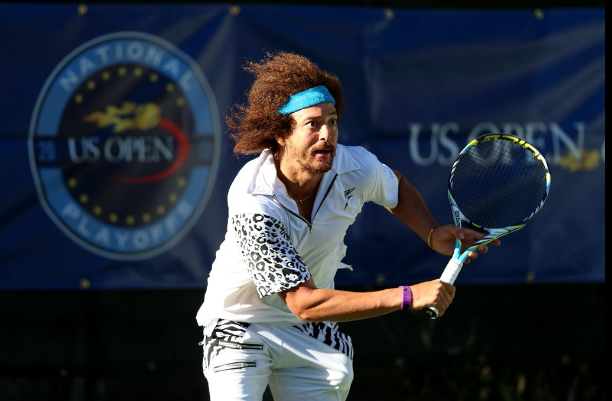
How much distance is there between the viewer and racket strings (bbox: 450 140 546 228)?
3.67m

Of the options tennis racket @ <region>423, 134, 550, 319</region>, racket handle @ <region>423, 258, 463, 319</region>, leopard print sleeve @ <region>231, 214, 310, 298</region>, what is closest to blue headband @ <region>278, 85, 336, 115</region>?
leopard print sleeve @ <region>231, 214, 310, 298</region>

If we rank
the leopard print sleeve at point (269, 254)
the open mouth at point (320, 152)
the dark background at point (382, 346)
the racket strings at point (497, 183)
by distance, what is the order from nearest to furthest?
the leopard print sleeve at point (269, 254), the open mouth at point (320, 152), the racket strings at point (497, 183), the dark background at point (382, 346)

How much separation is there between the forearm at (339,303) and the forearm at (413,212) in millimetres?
546

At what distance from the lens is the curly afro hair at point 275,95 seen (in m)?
3.46

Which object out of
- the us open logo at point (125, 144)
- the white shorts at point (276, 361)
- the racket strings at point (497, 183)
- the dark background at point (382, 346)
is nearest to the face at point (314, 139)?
the racket strings at point (497, 183)

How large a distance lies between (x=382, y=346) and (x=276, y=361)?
1.65m

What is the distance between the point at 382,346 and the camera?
5191mm

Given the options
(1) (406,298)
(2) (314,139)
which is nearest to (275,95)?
(2) (314,139)

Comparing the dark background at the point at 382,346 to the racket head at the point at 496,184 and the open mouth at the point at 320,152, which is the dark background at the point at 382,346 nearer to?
the racket head at the point at 496,184

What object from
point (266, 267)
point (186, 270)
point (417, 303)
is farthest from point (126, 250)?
point (417, 303)

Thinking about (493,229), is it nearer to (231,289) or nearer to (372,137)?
(231,289)

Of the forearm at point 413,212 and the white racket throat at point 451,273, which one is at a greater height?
the forearm at point 413,212

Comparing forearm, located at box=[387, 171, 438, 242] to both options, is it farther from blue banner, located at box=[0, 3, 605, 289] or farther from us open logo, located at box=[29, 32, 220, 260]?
us open logo, located at box=[29, 32, 220, 260]

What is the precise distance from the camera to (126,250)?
4973mm
